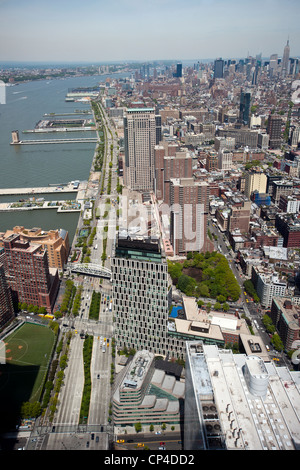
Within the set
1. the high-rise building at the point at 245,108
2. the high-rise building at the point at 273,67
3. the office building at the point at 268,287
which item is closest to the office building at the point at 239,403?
the office building at the point at 268,287

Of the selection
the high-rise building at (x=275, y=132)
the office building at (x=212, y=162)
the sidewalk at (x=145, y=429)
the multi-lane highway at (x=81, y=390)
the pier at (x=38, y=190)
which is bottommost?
the multi-lane highway at (x=81, y=390)

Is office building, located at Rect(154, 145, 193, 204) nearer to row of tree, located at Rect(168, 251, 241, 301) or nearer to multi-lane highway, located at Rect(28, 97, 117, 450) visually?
row of tree, located at Rect(168, 251, 241, 301)

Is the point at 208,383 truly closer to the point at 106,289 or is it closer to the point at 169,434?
the point at 169,434

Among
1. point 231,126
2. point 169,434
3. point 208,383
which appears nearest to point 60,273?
point 169,434

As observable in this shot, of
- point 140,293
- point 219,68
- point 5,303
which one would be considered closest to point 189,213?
point 140,293

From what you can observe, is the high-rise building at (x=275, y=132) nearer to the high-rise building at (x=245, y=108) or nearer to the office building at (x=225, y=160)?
the high-rise building at (x=245, y=108)

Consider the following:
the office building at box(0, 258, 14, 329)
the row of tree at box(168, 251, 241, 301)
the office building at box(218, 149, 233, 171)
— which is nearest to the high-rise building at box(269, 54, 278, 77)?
the office building at box(218, 149, 233, 171)
